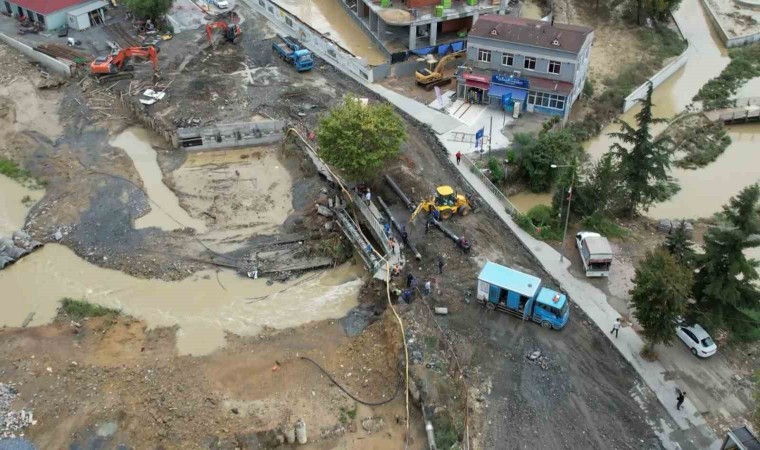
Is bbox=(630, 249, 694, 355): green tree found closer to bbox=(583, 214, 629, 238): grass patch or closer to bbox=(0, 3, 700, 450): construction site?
bbox=(0, 3, 700, 450): construction site

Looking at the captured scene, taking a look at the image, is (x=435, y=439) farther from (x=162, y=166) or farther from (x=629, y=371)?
(x=162, y=166)

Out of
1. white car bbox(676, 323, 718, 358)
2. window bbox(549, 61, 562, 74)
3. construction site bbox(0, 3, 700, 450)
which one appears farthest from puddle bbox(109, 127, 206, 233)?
white car bbox(676, 323, 718, 358)

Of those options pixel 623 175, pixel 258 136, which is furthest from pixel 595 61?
pixel 258 136

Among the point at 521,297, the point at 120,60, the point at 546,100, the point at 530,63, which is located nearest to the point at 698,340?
the point at 521,297

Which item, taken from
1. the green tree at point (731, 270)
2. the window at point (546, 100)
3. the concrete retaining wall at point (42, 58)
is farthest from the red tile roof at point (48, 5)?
the green tree at point (731, 270)

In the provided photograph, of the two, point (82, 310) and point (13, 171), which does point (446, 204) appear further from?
point (13, 171)
